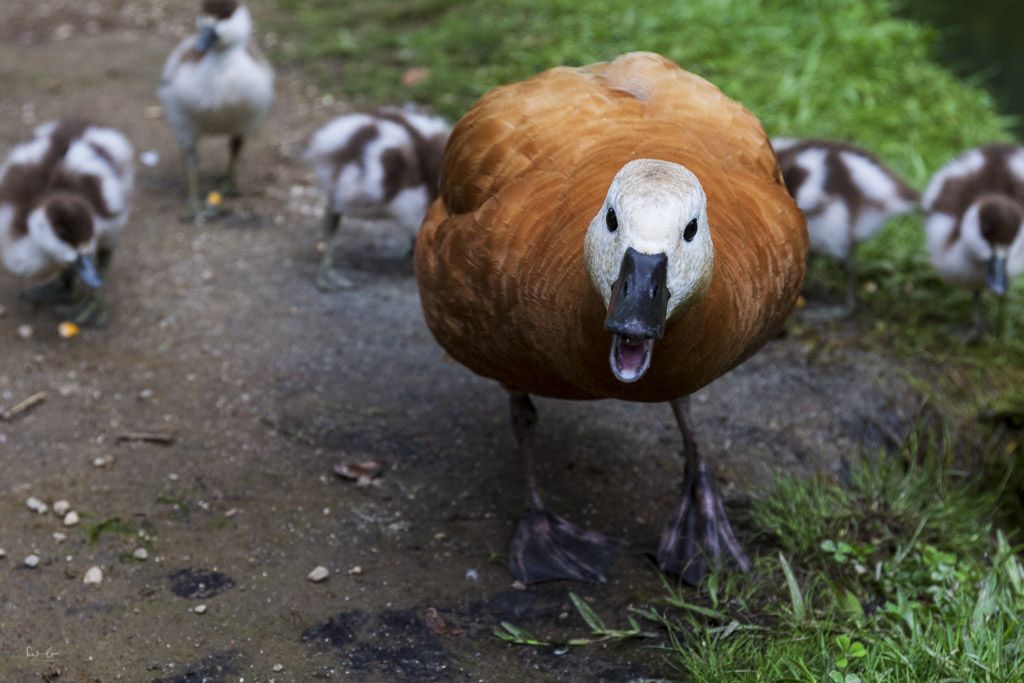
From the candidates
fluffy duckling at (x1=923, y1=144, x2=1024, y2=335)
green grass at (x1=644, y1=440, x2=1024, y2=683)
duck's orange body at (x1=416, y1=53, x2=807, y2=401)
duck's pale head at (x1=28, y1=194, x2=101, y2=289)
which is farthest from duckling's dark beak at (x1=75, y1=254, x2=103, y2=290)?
fluffy duckling at (x1=923, y1=144, x2=1024, y2=335)

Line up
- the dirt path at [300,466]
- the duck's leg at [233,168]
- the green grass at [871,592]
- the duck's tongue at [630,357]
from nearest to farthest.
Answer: the duck's tongue at [630,357] < the green grass at [871,592] < the dirt path at [300,466] < the duck's leg at [233,168]

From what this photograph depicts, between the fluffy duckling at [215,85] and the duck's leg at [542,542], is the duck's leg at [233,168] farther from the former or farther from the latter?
the duck's leg at [542,542]

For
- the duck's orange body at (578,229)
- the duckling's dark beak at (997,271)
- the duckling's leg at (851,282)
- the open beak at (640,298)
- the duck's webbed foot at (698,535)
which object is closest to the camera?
the open beak at (640,298)

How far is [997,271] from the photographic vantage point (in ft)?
16.4

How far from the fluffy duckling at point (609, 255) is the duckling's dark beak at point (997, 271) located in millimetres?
1726

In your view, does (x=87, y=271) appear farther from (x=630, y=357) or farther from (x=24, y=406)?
(x=630, y=357)

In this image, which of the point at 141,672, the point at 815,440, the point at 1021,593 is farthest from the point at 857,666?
the point at 141,672

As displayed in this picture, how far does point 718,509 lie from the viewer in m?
3.93

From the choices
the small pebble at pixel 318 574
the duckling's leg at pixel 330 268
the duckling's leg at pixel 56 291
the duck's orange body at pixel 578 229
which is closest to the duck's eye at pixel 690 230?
the duck's orange body at pixel 578 229

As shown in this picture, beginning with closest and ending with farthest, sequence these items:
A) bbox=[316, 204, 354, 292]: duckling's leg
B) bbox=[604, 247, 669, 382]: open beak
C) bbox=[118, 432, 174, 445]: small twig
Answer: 1. bbox=[604, 247, 669, 382]: open beak
2. bbox=[118, 432, 174, 445]: small twig
3. bbox=[316, 204, 354, 292]: duckling's leg

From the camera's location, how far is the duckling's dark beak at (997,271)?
196 inches

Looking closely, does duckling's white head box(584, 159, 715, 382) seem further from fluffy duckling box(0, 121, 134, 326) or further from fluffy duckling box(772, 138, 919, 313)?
fluffy duckling box(0, 121, 134, 326)

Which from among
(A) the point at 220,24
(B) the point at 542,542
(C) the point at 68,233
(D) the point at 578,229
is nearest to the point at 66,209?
A: (C) the point at 68,233

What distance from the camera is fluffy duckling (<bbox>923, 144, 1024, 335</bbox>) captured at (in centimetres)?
500
